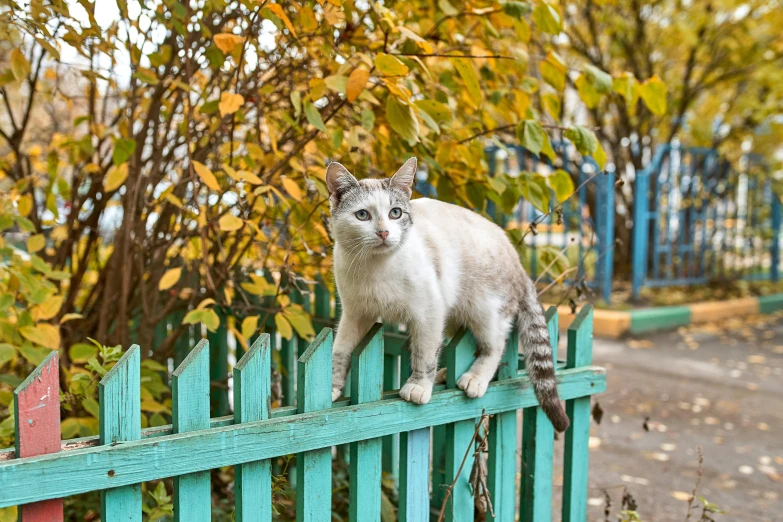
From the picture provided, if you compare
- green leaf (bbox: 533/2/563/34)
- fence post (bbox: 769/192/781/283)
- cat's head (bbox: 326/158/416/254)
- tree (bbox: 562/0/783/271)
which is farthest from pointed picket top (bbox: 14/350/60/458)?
fence post (bbox: 769/192/781/283)

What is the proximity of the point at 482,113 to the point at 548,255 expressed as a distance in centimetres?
71

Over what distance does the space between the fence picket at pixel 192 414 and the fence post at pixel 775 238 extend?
1144cm

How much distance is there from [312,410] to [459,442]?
2.05 ft

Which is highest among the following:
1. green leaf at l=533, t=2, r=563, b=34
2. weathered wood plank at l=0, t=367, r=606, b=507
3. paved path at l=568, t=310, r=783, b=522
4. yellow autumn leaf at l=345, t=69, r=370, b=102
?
green leaf at l=533, t=2, r=563, b=34

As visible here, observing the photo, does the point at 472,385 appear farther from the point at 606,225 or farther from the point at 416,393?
the point at 606,225

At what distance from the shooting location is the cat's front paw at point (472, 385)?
2.12m

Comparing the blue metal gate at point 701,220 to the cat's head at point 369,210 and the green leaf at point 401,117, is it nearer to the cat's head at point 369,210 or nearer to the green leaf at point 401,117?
the green leaf at point 401,117

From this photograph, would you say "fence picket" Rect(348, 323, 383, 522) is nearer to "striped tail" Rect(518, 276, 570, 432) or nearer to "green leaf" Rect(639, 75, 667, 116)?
"striped tail" Rect(518, 276, 570, 432)

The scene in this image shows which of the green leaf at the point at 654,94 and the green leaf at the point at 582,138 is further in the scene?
the green leaf at the point at 654,94

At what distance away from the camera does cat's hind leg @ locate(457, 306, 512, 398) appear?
2.18 metres

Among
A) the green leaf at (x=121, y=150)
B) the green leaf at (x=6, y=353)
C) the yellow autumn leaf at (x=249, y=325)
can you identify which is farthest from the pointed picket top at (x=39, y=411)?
the green leaf at (x=121, y=150)

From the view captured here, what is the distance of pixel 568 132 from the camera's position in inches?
95.2

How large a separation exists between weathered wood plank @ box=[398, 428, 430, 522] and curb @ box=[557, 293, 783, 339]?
5317 mm

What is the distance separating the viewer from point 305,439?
1764mm
